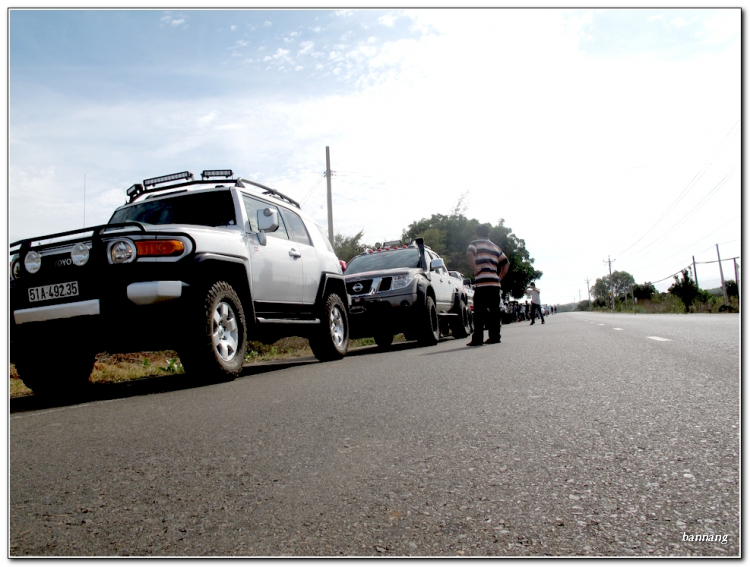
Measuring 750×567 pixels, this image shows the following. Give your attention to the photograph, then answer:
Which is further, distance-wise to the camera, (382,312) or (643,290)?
(643,290)

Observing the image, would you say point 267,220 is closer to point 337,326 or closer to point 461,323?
point 337,326

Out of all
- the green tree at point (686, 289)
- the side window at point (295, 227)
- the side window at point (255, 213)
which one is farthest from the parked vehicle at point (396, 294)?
the green tree at point (686, 289)

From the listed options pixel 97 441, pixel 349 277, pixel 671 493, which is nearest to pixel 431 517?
pixel 671 493

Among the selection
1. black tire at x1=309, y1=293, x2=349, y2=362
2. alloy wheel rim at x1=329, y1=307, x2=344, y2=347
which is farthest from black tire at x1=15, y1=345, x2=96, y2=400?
alloy wheel rim at x1=329, y1=307, x2=344, y2=347

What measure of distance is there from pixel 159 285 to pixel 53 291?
892mm

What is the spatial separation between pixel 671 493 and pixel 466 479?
2.34ft

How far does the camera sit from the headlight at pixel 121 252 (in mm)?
5449

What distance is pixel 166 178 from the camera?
7363 mm

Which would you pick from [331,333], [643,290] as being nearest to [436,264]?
[331,333]

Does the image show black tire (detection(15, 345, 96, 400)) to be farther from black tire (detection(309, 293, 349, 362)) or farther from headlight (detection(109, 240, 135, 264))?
black tire (detection(309, 293, 349, 362))

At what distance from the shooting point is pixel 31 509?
2.38m

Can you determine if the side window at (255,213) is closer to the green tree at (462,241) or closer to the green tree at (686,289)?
the green tree at (462,241)

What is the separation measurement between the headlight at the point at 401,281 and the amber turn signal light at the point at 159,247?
5.79 m

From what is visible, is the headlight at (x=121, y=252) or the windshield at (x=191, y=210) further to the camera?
the windshield at (x=191, y=210)
